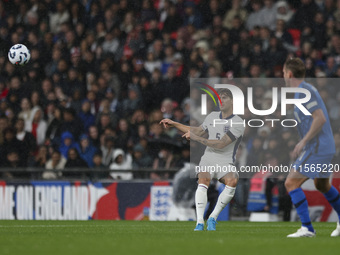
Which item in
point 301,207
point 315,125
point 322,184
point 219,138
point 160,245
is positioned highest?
point 315,125

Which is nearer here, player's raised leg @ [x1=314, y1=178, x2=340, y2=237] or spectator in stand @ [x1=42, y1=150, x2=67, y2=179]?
player's raised leg @ [x1=314, y1=178, x2=340, y2=237]

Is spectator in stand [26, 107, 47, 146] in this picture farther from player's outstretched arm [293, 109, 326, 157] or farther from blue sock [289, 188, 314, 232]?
player's outstretched arm [293, 109, 326, 157]

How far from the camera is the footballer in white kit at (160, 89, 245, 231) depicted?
1101 cm

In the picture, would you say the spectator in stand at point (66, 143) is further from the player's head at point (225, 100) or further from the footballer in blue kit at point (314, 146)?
the footballer in blue kit at point (314, 146)

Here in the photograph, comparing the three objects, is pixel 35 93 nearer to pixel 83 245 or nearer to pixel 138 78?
pixel 138 78

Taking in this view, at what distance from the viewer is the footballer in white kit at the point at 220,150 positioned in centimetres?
1101

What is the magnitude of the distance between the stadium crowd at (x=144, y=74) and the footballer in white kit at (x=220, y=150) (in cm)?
386

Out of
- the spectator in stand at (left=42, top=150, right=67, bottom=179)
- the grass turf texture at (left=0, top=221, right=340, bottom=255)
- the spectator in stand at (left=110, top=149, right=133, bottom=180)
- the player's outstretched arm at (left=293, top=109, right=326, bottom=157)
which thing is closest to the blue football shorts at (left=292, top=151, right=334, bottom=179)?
the player's outstretched arm at (left=293, top=109, right=326, bottom=157)

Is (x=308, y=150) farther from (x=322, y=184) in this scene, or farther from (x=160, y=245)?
Result: (x=160, y=245)

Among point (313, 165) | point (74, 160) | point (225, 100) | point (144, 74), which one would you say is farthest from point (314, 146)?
point (144, 74)

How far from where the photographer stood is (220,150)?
36.9 ft

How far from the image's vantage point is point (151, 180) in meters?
16.0

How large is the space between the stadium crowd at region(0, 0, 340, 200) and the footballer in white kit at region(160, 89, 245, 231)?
3863 millimetres

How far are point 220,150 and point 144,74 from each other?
268 inches
